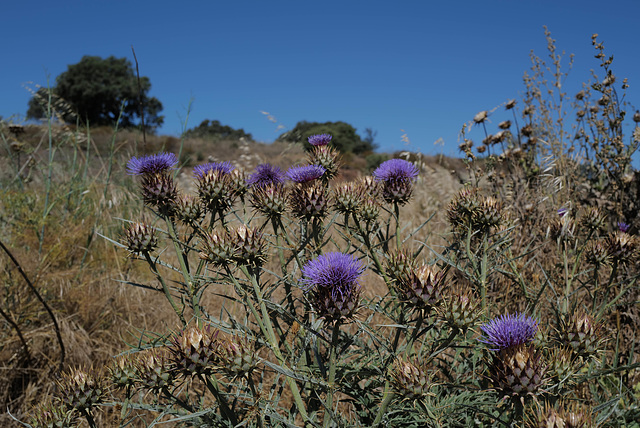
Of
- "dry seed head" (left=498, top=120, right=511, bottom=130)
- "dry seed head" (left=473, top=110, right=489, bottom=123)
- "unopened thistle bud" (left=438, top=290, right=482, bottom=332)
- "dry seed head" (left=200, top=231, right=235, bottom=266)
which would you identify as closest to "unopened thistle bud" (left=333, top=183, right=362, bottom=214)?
"dry seed head" (left=200, top=231, right=235, bottom=266)

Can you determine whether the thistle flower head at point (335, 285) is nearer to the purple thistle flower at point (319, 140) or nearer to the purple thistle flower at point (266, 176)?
the purple thistle flower at point (266, 176)

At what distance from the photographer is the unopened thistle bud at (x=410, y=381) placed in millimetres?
1404

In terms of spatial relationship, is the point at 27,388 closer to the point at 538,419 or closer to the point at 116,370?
the point at 116,370

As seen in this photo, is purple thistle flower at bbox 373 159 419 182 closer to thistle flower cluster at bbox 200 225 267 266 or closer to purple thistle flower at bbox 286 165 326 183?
purple thistle flower at bbox 286 165 326 183

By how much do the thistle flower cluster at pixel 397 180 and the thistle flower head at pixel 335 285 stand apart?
787 millimetres

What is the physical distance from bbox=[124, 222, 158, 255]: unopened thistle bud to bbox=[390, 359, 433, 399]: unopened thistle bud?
126 centimetres

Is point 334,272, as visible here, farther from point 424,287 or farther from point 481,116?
point 481,116

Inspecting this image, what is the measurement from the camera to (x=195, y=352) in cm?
144

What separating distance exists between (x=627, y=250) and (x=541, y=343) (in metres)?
1.29

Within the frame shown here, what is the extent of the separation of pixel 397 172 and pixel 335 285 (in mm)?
977

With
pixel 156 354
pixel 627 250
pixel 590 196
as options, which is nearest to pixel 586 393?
pixel 627 250

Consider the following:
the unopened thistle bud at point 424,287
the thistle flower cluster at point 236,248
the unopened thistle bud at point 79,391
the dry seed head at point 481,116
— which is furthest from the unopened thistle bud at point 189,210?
the dry seed head at point 481,116

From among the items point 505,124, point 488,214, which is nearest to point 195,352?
point 488,214

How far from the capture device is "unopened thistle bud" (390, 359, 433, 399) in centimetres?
140
